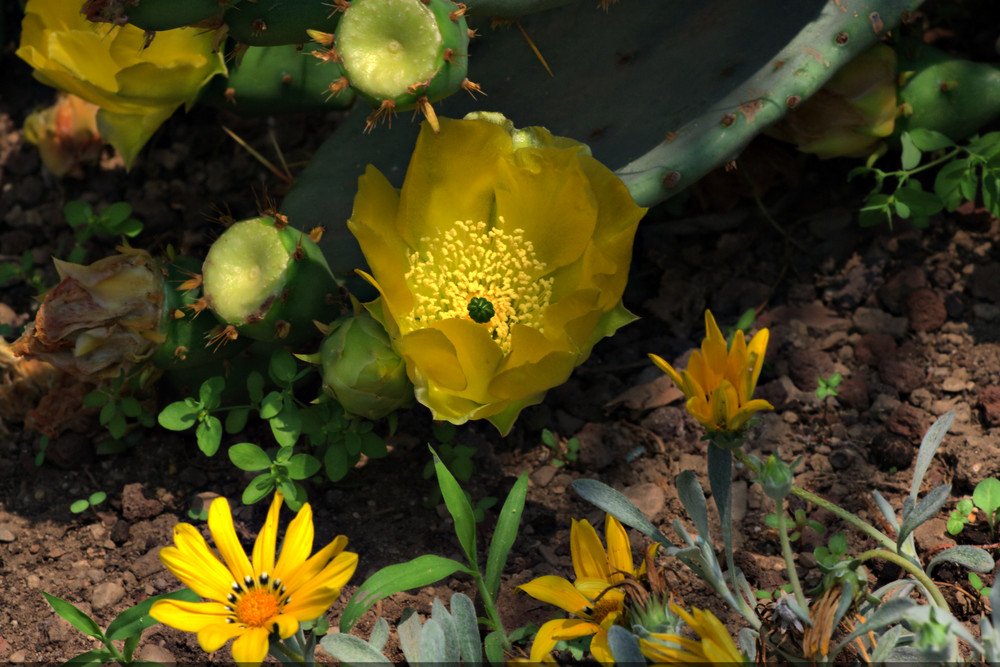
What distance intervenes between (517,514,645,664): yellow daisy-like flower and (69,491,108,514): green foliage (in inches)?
32.6

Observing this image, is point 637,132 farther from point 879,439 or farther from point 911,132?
point 879,439

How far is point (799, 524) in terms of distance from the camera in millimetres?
1553

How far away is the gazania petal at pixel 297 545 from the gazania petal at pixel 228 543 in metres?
0.05

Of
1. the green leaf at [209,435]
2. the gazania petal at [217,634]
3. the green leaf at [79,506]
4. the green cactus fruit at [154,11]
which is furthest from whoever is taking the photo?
the green leaf at [79,506]

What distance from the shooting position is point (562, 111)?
5.55 feet

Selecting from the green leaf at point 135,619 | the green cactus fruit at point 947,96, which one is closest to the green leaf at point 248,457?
the green leaf at point 135,619

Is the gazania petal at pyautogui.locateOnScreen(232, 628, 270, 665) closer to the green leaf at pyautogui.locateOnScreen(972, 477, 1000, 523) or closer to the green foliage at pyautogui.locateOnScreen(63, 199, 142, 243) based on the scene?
the green foliage at pyautogui.locateOnScreen(63, 199, 142, 243)

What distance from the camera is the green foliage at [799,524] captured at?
1.53 m

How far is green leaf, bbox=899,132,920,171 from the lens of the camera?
169 cm

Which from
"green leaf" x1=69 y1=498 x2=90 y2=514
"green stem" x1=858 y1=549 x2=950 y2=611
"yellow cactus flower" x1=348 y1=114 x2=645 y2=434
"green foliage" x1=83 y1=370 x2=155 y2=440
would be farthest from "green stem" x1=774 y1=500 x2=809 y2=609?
"green leaf" x1=69 y1=498 x2=90 y2=514

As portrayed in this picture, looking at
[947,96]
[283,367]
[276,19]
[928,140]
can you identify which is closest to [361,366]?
[283,367]

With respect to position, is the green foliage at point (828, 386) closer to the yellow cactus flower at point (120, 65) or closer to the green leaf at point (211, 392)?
the green leaf at point (211, 392)

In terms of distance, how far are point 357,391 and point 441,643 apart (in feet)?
1.35

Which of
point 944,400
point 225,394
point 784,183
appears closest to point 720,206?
point 784,183
